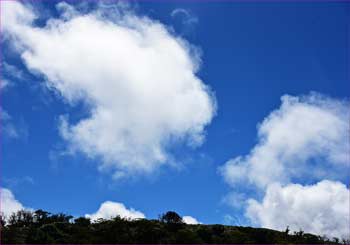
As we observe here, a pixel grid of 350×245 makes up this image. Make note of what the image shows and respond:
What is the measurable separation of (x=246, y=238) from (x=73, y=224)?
916 inches

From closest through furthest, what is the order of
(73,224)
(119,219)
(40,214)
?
(119,219), (73,224), (40,214)

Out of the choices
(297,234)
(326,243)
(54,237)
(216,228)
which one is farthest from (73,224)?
(326,243)

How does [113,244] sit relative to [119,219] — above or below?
below

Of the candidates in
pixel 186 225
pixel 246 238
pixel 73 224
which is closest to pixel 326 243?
pixel 246 238

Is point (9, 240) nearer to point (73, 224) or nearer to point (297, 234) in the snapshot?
point (73, 224)

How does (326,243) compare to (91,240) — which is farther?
(326,243)

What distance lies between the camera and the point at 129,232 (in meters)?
54.2

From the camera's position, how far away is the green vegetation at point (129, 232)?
52719 millimetres

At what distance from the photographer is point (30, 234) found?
A: 54594mm

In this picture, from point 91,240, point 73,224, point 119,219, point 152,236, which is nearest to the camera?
point 91,240

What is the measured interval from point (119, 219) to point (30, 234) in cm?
1078

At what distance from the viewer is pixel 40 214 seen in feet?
218

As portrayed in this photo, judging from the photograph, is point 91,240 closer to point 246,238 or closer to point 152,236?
point 152,236

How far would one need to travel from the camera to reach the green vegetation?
173ft
